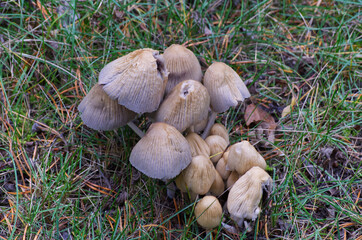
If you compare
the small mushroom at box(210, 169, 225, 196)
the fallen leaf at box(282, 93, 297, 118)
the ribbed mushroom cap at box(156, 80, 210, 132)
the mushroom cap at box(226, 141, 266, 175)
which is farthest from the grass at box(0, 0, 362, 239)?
Result: the ribbed mushroom cap at box(156, 80, 210, 132)

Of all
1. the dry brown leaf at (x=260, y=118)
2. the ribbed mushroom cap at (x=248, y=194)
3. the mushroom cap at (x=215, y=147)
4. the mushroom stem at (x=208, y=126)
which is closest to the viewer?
the ribbed mushroom cap at (x=248, y=194)

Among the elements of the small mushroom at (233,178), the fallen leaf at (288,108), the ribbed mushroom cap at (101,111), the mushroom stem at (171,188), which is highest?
the ribbed mushroom cap at (101,111)

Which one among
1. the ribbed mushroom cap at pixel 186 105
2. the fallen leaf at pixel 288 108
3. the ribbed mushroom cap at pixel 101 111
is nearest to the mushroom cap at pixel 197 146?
the ribbed mushroom cap at pixel 186 105

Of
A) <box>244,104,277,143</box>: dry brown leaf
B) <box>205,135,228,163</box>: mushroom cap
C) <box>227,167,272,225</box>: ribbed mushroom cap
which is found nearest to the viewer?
<box>227,167,272,225</box>: ribbed mushroom cap

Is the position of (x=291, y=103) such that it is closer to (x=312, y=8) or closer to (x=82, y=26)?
(x=312, y=8)

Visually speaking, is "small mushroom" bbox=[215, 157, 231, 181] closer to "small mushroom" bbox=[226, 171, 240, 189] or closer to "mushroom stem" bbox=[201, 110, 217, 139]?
"small mushroom" bbox=[226, 171, 240, 189]

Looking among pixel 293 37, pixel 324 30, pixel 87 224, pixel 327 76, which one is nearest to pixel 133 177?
pixel 87 224

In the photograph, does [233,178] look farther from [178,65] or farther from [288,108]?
[288,108]

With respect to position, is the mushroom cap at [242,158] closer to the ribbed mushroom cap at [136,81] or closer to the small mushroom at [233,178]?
the small mushroom at [233,178]
